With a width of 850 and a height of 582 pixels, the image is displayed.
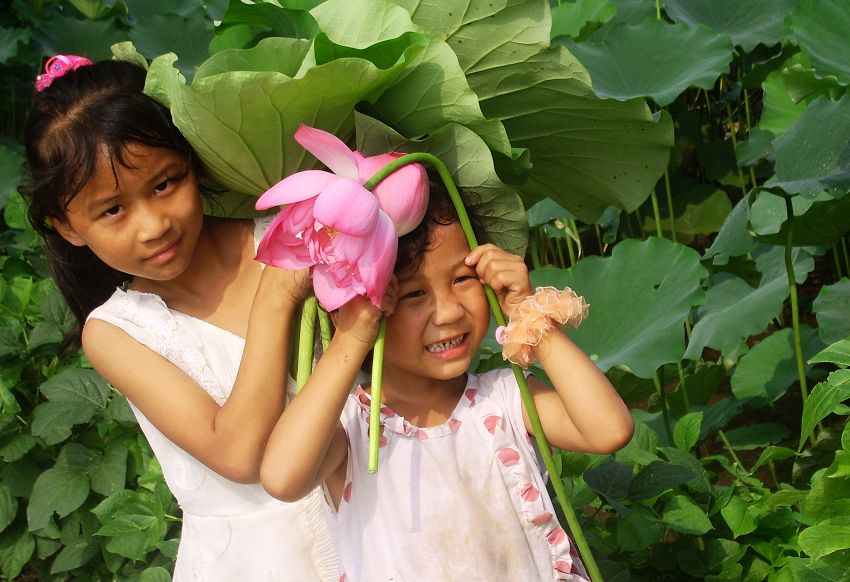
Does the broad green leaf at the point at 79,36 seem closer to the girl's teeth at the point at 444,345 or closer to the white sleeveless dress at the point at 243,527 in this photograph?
the white sleeveless dress at the point at 243,527

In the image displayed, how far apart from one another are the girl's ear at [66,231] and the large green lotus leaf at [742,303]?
1.39 meters

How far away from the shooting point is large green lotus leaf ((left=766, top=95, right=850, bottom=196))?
175 centimetres

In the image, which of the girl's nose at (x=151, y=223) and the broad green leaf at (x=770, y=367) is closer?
the girl's nose at (x=151, y=223)

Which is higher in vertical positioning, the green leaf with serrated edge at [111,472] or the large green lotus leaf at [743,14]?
the large green lotus leaf at [743,14]

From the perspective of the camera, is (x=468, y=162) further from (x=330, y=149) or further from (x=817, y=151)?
(x=817, y=151)

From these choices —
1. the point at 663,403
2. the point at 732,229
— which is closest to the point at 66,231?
the point at 732,229

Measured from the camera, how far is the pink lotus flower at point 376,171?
1028mm

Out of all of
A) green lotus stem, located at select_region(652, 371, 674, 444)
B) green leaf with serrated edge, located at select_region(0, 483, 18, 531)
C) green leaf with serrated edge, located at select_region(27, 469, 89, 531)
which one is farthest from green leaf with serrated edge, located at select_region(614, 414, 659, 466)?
green leaf with serrated edge, located at select_region(0, 483, 18, 531)

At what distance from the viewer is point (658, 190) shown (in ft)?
11.8

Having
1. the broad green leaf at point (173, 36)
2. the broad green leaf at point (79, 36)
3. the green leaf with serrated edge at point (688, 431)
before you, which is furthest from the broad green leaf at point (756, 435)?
the broad green leaf at point (79, 36)

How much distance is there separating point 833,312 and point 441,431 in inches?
45.4

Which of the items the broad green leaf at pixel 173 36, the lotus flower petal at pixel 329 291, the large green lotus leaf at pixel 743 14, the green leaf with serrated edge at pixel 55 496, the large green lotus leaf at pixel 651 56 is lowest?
the green leaf with serrated edge at pixel 55 496

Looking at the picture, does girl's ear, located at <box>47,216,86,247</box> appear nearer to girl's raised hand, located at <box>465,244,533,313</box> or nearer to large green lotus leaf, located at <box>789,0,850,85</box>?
girl's raised hand, located at <box>465,244,533,313</box>

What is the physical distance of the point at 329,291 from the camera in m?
1.03
